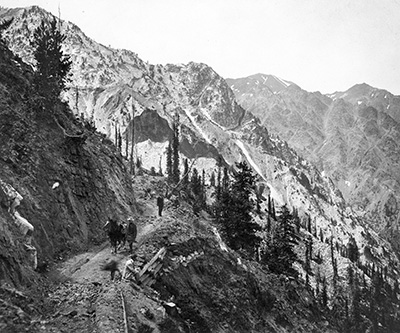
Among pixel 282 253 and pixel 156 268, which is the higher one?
pixel 156 268

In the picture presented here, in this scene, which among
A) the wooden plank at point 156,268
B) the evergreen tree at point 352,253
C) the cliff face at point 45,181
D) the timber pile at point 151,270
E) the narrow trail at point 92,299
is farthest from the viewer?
the evergreen tree at point 352,253

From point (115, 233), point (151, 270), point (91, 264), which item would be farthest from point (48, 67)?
point (151, 270)

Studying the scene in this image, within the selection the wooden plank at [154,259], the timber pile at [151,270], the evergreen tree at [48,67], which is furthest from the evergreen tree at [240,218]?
the evergreen tree at [48,67]

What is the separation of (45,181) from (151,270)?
832 centimetres

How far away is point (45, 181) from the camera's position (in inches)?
861

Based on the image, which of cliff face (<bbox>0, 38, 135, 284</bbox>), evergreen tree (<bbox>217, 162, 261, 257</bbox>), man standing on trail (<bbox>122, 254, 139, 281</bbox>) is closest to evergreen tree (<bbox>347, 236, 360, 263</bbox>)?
evergreen tree (<bbox>217, 162, 261, 257</bbox>)

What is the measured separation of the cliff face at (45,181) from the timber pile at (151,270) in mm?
4401

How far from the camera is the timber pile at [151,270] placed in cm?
1780

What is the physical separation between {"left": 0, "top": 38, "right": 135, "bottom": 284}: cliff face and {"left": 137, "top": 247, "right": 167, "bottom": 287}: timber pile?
4401 mm

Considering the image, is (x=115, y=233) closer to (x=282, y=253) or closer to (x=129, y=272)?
(x=129, y=272)

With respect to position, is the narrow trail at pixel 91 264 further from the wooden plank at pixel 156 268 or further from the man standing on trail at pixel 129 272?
the wooden plank at pixel 156 268

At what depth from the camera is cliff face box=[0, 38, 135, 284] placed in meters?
17.4

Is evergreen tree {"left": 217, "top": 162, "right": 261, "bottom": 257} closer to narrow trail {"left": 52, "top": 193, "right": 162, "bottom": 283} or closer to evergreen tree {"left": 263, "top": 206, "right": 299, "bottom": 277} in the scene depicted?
evergreen tree {"left": 263, "top": 206, "right": 299, "bottom": 277}

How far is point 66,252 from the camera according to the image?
65.3ft
